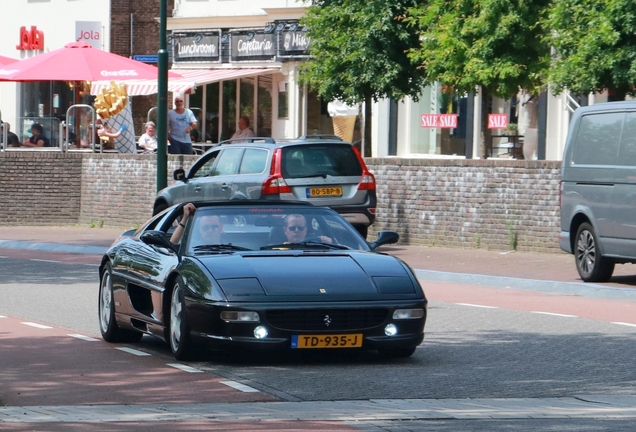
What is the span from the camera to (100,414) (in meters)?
8.64

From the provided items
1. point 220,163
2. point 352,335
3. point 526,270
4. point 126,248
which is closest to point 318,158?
point 220,163

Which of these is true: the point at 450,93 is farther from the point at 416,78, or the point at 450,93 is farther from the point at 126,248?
the point at 126,248

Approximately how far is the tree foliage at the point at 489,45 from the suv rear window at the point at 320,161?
5.09 m

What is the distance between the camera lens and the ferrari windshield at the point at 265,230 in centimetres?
1168

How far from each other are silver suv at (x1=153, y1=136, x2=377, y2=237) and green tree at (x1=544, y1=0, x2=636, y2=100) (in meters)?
3.56

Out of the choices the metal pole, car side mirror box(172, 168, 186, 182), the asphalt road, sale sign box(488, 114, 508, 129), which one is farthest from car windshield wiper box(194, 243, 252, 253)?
sale sign box(488, 114, 508, 129)

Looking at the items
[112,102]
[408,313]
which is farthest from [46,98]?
[408,313]

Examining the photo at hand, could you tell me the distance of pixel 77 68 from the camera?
32000 millimetres

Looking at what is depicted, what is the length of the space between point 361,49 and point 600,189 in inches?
496

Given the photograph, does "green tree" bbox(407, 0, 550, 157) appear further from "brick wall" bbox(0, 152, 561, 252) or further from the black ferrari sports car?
the black ferrari sports car

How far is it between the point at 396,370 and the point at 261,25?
32.7 meters

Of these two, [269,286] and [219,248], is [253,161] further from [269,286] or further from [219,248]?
[269,286]

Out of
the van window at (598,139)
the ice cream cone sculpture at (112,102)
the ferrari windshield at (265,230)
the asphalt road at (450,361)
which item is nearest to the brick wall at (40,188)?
the ice cream cone sculpture at (112,102)

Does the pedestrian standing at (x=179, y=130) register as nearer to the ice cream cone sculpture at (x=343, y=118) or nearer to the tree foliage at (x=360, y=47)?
the tree foliage at (x=360, y=47)
